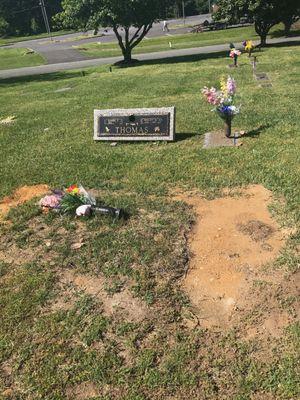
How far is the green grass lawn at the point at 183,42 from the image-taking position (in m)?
37.2

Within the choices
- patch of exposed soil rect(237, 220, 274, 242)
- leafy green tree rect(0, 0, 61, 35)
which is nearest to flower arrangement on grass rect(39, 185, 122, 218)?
patch of exposed soil rect(237, 220, 274, 242)

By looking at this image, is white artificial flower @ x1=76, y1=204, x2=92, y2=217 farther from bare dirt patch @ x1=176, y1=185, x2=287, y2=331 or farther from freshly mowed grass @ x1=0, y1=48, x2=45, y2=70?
freshly mowed grass @ x1=0, y1=48, x2=45, y2=70

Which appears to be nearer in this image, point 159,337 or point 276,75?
point 159,337

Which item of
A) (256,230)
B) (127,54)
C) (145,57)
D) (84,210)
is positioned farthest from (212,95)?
(145,57)

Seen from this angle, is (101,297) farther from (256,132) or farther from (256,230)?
(256,132)

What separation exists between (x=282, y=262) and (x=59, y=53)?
44.1m

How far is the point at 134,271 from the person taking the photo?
5.54 metres

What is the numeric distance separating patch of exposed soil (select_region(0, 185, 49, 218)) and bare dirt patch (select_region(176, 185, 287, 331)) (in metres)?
2.95

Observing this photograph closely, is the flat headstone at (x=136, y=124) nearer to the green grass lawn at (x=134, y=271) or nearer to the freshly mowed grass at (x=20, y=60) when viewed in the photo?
the green grass lawn at (x=134, y=271)

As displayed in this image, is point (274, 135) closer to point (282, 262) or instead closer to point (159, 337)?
point (282, 262)

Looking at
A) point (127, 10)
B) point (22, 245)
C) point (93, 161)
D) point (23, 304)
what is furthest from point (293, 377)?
point (127, 10)

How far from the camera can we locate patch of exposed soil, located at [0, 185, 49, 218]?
7.73 m

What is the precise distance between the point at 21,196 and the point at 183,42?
122 feet

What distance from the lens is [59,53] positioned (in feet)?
146
